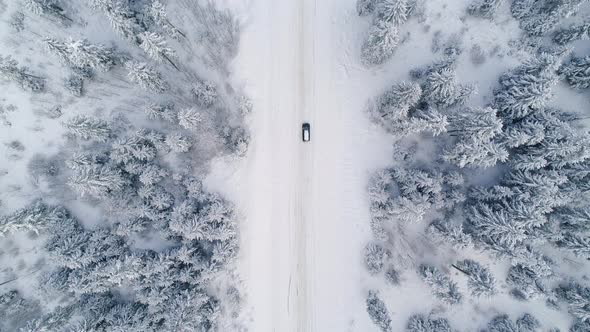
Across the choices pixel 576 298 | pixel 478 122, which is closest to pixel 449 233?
pixel 478 122

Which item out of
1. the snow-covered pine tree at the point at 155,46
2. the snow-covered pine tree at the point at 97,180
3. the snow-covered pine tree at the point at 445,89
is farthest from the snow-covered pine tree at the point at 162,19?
the snow-covered pine tree at the point at 445,89

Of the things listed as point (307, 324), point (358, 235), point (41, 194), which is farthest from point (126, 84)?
point (307, 324)

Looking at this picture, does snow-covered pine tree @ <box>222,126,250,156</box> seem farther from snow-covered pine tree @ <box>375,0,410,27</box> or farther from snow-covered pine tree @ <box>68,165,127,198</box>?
snow-covered pine tree @ <box>375,0,410,27</box>

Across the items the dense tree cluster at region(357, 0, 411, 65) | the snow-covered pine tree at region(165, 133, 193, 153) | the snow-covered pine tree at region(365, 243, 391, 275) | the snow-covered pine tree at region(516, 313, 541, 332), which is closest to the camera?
the dense tree cluster at region(357, 0, 411, 65)

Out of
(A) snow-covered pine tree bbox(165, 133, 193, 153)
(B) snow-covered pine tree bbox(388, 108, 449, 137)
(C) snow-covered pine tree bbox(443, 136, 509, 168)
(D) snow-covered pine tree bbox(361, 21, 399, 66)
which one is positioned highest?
(D) snow-covered pine tree bbox(361, 21, 399, 66)

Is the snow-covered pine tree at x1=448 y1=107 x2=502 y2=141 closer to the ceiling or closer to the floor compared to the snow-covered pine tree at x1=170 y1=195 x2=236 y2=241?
closer to the ceiling

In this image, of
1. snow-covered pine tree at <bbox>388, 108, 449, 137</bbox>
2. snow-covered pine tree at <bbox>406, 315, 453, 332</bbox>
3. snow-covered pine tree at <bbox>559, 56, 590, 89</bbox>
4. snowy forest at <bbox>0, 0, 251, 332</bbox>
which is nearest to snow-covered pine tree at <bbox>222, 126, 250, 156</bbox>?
snowy forest at <bbox>0, 0, 251, 332</bbox>

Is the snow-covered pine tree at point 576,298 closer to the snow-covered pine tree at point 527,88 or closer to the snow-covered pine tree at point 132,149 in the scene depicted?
the snow-covered pine tree at point 527,88
